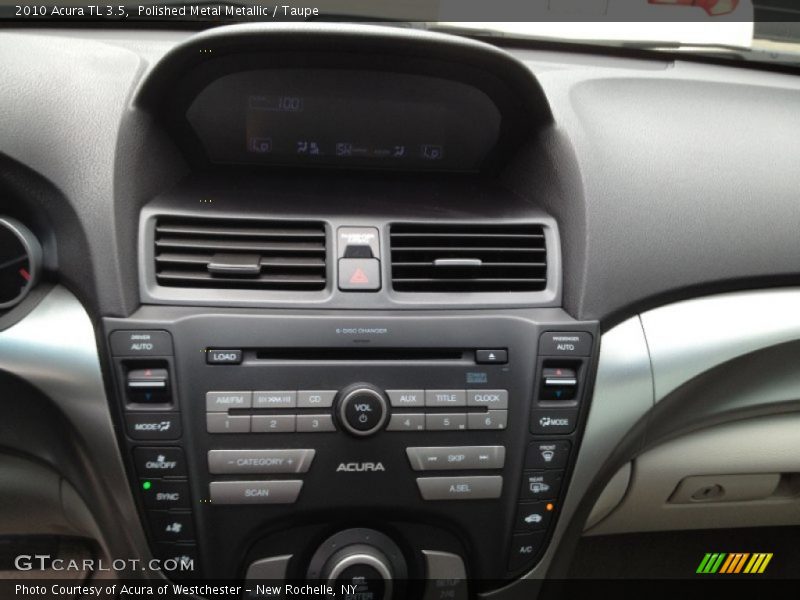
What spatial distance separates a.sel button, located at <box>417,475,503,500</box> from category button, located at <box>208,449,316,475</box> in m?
0.23

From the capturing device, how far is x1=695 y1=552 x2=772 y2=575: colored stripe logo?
6.84ft

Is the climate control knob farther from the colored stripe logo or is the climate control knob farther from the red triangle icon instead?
A: the colored stripe logo

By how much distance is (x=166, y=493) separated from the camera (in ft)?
4.66

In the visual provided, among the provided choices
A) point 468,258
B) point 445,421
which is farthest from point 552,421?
point 468,258

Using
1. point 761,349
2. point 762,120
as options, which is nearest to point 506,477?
point 761,349

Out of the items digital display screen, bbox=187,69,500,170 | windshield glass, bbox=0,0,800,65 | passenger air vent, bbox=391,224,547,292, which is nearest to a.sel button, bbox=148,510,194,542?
passenger air vent, bbox=391,224,547,292

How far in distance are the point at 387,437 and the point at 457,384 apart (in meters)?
0.17

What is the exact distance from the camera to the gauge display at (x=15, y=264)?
4.66ft

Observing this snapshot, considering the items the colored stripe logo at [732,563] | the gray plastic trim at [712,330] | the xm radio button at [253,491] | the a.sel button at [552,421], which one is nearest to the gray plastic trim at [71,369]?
the xm radio button at [253,491]

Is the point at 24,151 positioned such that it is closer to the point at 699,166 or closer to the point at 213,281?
the point at 213,281

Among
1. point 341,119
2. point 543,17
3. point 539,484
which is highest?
point 543,17

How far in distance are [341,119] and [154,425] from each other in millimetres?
761

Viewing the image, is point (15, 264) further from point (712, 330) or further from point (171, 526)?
point (712, 330)

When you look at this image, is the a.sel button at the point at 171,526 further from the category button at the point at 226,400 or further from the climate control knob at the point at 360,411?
the climate control knob at the point at 360,411
